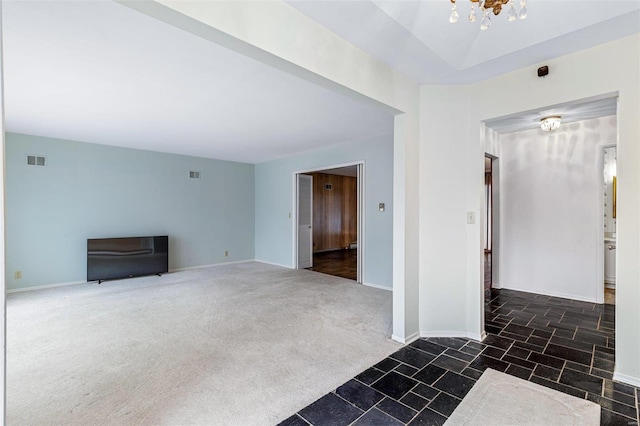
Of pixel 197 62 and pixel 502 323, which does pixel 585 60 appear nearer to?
pixel 502 323

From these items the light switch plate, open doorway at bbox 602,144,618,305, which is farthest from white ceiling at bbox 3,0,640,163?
open doorway at bbox 602,144,618,305

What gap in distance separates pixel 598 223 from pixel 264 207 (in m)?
6.05

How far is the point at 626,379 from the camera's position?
2.16m

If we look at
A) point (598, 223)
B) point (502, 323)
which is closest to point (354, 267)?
point (502, 323)

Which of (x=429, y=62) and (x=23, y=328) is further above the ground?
(x=429, y=62)

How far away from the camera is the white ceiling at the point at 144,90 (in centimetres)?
200

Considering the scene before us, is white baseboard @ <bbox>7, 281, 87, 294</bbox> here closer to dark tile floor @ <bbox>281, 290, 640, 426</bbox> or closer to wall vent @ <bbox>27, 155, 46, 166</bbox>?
wall vent @ <bbox>27, 155, 46, 166</bbox>

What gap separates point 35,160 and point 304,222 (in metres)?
4.75

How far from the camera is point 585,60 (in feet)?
7.60

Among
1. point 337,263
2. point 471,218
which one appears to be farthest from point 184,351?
point 337,263

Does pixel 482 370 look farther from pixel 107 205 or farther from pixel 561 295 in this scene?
pixel 107 205

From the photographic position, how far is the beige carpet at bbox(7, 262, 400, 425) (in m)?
1.92

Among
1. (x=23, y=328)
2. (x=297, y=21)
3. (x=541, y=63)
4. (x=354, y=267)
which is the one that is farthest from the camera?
(x=354, y=267)

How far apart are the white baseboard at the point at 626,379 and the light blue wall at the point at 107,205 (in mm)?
6245
